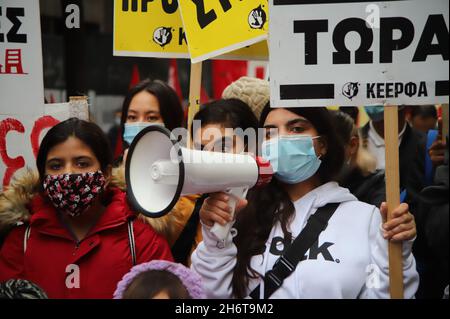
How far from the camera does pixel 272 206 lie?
306 cm

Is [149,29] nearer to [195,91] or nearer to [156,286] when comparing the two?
[195,91]

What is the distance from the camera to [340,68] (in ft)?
9.59

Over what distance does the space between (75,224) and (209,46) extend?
3.39 feet

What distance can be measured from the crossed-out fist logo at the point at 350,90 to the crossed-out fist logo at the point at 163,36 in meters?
0.99

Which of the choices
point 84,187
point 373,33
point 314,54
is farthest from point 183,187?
point 373,33

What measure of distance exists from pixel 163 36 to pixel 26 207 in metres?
1.09

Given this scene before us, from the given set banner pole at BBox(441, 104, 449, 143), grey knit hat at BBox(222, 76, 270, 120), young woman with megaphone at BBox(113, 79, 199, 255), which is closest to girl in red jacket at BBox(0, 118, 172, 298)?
young woman with megaphone at BBox(113, 79, 199, 255)

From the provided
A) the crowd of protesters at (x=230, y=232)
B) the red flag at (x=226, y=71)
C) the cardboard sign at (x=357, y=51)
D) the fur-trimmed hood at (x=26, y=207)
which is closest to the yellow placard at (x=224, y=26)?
the cardboard sign at (x=357, y=51)

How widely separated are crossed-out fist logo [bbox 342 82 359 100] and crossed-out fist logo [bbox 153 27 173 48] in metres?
0.99

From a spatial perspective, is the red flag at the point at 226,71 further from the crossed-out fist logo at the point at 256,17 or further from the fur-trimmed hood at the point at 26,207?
the fur-trimmed hood at the point at 26,207

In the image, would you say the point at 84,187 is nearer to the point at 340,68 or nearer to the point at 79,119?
the point at 79,119

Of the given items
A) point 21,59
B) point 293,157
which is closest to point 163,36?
point 21,59

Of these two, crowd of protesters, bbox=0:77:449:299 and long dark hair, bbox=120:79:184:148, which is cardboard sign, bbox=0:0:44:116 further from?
long dark hair, bbox=120:79:184:148

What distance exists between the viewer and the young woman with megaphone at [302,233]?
9.26 feet
